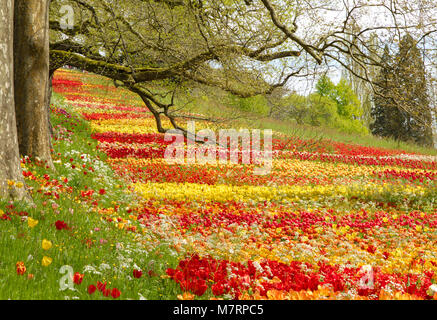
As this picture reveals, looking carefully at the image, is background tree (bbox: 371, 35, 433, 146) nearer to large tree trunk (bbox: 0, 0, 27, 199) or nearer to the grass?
the grass

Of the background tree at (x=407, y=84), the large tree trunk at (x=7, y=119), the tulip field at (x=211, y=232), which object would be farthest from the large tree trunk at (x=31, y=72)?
the background tree at (x=407, y=84)

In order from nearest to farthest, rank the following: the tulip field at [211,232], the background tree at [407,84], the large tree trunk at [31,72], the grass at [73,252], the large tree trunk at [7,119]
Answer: the grass at [73,252]
the tulip field at [211,232]
the large tree trunk at [7,119]
the background tree at [407,84]
the large tree trunk at [31,72]

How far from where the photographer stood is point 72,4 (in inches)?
417

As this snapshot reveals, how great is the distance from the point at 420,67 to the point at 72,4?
9.24 metres

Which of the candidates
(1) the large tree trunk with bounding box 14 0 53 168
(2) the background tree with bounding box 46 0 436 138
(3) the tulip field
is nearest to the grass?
(3) the tulip field

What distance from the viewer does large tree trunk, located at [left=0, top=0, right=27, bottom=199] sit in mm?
4277

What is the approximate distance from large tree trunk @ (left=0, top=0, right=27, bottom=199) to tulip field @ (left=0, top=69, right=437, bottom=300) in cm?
36

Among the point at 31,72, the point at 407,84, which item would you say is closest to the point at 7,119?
the point at 31,72

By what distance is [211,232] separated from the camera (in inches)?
230

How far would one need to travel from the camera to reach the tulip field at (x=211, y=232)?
3150 millimetres

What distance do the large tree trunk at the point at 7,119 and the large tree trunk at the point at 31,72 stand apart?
2208 mm

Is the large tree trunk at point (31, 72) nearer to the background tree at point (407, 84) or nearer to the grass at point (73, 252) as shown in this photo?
the grass at point (73, 252)
